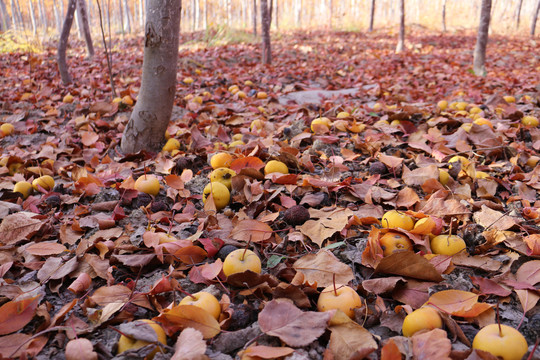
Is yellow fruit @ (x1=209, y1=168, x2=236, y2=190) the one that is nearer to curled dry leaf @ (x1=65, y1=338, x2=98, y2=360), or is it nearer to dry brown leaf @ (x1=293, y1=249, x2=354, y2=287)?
dry brown leaf @ (x1=293, y1=249, x2=354, y2=287)

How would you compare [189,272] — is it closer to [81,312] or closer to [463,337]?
[81,312]

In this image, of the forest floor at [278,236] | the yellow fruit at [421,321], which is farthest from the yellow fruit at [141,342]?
the yellow fruit at [421,321]

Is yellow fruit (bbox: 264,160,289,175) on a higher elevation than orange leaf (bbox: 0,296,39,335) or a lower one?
higher

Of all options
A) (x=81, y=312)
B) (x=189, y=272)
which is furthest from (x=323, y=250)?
(x=81, y=312)

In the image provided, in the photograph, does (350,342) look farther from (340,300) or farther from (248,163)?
(248,163)

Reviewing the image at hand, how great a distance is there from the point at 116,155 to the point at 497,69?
9699 millimetres

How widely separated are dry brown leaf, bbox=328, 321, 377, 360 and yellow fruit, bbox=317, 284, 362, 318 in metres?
0.10

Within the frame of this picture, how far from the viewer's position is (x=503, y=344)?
117 cm

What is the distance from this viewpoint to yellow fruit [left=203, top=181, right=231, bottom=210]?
2.25 metres

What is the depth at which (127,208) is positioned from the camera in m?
2.43

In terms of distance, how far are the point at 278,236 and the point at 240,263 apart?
443 mm

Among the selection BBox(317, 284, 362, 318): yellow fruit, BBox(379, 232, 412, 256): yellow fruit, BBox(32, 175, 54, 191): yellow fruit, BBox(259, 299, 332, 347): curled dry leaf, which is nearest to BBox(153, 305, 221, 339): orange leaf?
BBox(259, 299, 332, 347): curled dry leaf

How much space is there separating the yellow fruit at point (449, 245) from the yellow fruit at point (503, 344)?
1.75 ft

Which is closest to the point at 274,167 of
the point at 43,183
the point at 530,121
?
the point at 43,183
